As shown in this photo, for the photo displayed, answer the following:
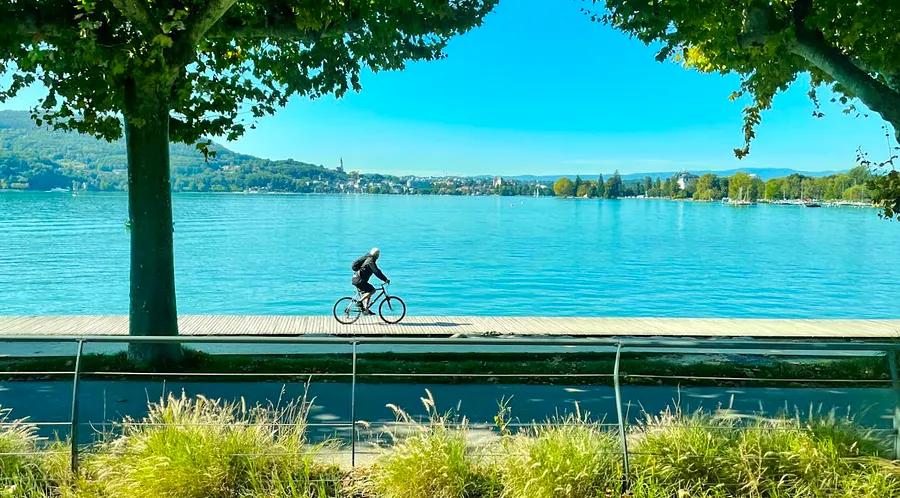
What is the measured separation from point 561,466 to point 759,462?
4.81 feet

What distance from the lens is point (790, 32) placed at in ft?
36.6

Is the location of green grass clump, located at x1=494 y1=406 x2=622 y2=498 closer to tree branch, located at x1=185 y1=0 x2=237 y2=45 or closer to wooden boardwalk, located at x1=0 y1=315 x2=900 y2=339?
tree branch, located at x1=185 y1=0 x2=237 y2=45

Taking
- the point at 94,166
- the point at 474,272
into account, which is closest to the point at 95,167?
the point at 94,166

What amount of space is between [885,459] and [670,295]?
4496 cm

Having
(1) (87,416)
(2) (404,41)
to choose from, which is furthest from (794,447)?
(2) (404,41)

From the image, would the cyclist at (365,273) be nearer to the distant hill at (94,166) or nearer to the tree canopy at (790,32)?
the tree canopy at (790,32)

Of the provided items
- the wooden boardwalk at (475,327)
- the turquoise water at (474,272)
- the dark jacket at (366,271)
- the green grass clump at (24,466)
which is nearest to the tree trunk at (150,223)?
the wooden boardwalk at (475,327)

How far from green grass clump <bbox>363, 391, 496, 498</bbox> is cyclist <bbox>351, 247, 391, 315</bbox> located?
14.0 metres

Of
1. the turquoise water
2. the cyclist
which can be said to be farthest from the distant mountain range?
the cyclist

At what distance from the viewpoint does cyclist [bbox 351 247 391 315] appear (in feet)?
64.5

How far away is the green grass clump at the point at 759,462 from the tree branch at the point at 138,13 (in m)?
8.19

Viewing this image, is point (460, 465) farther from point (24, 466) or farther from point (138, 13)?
point (138, 13)

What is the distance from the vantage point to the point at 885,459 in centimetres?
562

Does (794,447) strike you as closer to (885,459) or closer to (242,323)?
(885,459)
